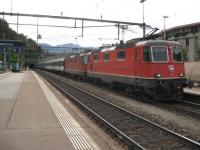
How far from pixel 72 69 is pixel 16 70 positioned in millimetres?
41492

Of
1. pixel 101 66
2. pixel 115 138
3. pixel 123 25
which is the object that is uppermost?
pixel 123 25

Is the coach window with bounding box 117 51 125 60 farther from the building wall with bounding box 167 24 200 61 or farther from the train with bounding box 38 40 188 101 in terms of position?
the building wall with bounding box 167 24 200 61

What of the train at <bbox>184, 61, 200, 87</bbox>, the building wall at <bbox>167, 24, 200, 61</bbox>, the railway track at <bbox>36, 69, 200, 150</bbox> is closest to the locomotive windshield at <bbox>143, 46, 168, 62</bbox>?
the railway track at <bbox>36, 69, 200, 150</bbox>

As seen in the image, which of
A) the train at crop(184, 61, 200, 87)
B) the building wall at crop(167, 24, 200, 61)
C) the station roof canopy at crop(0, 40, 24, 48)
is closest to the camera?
the train at crop(184, 61, 200, 87)

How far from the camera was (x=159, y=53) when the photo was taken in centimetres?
2138

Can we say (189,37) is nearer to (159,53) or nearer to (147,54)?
(159,53)

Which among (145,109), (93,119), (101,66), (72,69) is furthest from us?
(72,69)

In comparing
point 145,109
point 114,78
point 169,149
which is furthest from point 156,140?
point 114,78

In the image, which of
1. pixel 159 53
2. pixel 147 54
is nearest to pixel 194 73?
pixel 159 53

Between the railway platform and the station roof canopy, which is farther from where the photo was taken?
the station roof canopy

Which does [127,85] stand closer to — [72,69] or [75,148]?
[75,148]

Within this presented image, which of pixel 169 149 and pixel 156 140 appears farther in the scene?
pixel 156 140

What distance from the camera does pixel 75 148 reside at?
9.84 m

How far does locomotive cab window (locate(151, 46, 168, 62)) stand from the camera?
2125 centimetres
